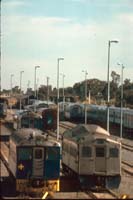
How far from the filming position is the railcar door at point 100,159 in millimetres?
31344

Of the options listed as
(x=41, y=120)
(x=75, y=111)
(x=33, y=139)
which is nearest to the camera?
(x=33, y=139)

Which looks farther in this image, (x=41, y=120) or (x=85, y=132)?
(x=41, y=120)

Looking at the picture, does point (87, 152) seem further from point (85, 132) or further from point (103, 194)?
point (103, 194)

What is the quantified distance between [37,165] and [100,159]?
4.56 m

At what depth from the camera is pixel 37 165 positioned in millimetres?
28297

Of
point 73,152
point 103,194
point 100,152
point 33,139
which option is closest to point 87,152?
point 100,152

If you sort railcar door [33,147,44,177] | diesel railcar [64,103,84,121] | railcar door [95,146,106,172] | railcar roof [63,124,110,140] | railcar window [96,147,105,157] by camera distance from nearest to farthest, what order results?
railcar door [33,147,44,177], railcar door [95,146,106,172], railcar window [96,147,105,157], railcar roof [63,124,110,140], diesel railcar [64,103,84,121]

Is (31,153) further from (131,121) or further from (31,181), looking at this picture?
(131,121)

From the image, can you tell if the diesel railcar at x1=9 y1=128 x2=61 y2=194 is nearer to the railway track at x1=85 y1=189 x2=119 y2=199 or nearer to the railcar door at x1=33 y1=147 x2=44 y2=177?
the railcar door at x1=33 y1=147 x2=44 y2=177

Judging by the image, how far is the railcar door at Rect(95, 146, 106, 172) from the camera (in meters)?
31.3

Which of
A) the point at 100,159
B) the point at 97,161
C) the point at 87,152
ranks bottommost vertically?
the point at 97,161

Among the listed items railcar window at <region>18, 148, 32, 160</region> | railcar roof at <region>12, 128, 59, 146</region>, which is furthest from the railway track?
railcar window at <region>18, 148, 32, 160</region>

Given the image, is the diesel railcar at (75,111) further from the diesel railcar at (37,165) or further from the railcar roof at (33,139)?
the diesel railcar at (37,165)

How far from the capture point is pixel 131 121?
72312 mm
